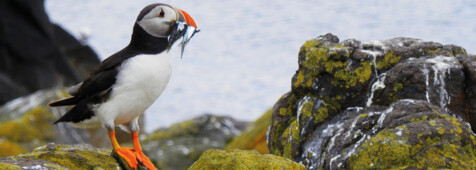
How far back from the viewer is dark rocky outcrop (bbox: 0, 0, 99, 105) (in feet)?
54.1

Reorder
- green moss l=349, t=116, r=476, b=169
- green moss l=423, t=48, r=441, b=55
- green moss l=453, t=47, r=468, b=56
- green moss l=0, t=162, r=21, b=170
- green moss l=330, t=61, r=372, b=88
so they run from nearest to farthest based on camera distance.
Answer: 1. green moss l=0, t=162, r=21, b=170
2. green moss l=349, t=116, r=476, b=169
3. green moss l=330, t=61, r=372, b=88
4. green moss l=423, t=48, r=441, b=55
5. green moss l=453, t=47, r=468, b=56

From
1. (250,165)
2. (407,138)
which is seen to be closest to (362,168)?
(407,138)

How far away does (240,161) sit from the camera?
4383 mm

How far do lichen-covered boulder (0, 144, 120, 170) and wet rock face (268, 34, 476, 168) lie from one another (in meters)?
1.65

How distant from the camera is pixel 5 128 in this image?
1027 centimetres

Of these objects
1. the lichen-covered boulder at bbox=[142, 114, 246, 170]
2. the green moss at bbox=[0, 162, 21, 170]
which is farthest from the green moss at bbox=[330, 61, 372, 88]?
the lichen-covered boulder at bbox=[142, 114, 246, 170]

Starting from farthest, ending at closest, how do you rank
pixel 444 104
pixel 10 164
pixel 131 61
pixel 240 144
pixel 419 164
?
pixel 240 144 < pixel 444 104 < pixel 131 61 < pixel 419 164 < pixel 10 164

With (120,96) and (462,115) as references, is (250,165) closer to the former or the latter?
(120,96)

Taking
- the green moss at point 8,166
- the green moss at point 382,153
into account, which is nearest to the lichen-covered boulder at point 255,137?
the green moss at point 382,153

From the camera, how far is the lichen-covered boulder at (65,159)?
420 cm

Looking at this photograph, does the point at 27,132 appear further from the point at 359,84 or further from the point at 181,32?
the point at 359,84

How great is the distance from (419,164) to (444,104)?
1291 millimetres

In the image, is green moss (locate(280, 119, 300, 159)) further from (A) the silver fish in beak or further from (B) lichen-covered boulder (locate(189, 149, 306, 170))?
(A) the silver fish in beak

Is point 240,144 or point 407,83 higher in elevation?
Result: point 407,83
